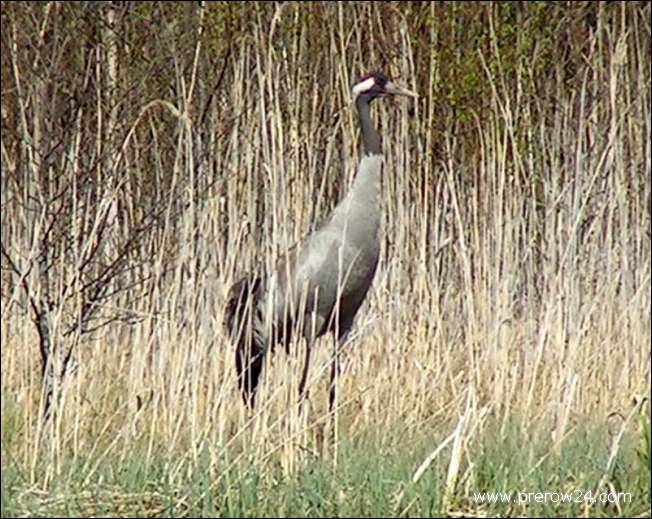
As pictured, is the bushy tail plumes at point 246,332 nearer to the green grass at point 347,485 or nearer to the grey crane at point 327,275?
the grey crane at point 327,275

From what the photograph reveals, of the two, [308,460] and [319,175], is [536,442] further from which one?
[319,175]

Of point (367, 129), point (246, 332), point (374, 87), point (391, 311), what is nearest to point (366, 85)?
point (374, 87)

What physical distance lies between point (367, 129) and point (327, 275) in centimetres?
57

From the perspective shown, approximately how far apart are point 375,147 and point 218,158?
0.61 metres

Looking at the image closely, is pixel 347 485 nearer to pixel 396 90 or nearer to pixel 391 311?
pixel 391 311

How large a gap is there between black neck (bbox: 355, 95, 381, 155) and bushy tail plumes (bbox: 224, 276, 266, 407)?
65 cm

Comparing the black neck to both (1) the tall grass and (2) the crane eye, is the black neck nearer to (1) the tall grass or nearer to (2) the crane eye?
(2) the crane eye

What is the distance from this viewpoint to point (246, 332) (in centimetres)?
466

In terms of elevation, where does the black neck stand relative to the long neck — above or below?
above

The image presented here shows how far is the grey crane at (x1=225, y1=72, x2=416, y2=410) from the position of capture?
4992 millimetres

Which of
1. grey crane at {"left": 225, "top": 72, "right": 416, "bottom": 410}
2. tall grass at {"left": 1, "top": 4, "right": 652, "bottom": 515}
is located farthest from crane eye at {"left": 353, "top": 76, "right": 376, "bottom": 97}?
tall grass at {"left": 1, "top": 4, "right": 652, "bottom": 515}

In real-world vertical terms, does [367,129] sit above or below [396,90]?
below

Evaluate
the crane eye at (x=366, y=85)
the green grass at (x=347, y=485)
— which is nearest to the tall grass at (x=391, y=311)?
Answer: the green grass at (x=347, y=485)

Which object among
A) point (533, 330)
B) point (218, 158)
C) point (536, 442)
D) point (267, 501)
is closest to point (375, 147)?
point (218, 158)
